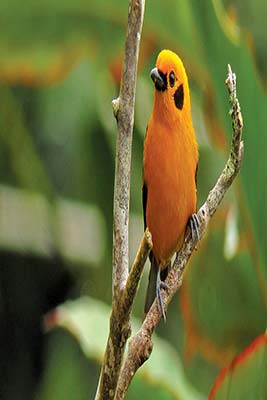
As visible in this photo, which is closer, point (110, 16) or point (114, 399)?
point (114, 399)

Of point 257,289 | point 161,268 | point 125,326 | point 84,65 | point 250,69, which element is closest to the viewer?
point 125,326

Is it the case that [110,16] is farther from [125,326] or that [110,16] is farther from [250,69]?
[125,326]

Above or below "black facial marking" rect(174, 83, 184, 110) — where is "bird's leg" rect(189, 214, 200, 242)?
below

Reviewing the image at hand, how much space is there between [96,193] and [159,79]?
413 millimetres

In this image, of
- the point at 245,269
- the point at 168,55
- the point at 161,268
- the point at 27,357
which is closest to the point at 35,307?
the point at 27,357

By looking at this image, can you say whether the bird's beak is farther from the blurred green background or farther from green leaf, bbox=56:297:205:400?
green leaf, bbox=56:297:205:400

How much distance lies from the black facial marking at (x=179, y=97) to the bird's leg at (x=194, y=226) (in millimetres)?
77

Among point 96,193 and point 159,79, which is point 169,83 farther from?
point 96,193

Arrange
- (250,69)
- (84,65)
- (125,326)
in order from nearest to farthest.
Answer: (125,326), (250,69), (84,65)

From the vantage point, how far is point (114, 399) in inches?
20.8

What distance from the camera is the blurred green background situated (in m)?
0.82

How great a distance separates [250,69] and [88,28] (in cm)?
23

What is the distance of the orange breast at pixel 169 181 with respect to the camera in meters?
0.60

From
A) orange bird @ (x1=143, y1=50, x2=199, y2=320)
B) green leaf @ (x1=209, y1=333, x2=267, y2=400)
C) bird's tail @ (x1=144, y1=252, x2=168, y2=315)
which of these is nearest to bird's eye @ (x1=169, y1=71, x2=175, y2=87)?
orange bird @ (x1=143, y1=50, x2=199, y2=320)
